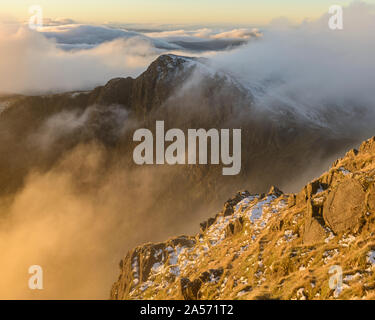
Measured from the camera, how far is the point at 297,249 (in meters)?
27.4

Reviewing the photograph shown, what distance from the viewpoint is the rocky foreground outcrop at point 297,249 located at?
19.8m

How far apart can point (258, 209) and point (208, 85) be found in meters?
125

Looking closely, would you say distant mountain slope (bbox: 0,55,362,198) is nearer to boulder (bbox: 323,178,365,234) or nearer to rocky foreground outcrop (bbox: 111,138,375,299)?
rocky foreground outcrop (bbox: 111,138,375,299)

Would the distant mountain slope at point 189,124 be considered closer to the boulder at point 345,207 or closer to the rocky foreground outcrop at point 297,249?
the rocky foreground outcrop at point 297,249

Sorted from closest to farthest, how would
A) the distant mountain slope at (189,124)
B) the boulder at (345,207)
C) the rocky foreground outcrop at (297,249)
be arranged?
the rocky foreground outcrop at (297,249) < the boulder at (345,207) < the distant mountain slope at (189,124)

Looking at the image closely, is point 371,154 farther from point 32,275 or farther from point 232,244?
point 32,275

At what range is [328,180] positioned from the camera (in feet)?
115

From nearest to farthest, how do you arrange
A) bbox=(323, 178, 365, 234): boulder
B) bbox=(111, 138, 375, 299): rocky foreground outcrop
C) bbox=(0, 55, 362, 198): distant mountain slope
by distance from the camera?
bbox=(111, 138, 375, 299): rocky foreground outcrop
bbox=(323, 178, 365, 234): boulder
bbox=(0, 55, 362, 198): distant mountain slope

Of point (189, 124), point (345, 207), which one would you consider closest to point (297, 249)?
point (345, 207)

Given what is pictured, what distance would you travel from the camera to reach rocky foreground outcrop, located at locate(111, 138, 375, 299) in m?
19.8

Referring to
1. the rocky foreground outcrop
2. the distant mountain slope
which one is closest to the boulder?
the rocky foreground outcrop

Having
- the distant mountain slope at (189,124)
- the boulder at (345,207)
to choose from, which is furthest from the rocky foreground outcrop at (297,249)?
the distant mountain slope at (189,124)

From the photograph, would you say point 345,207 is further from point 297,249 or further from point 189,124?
point 189,124
